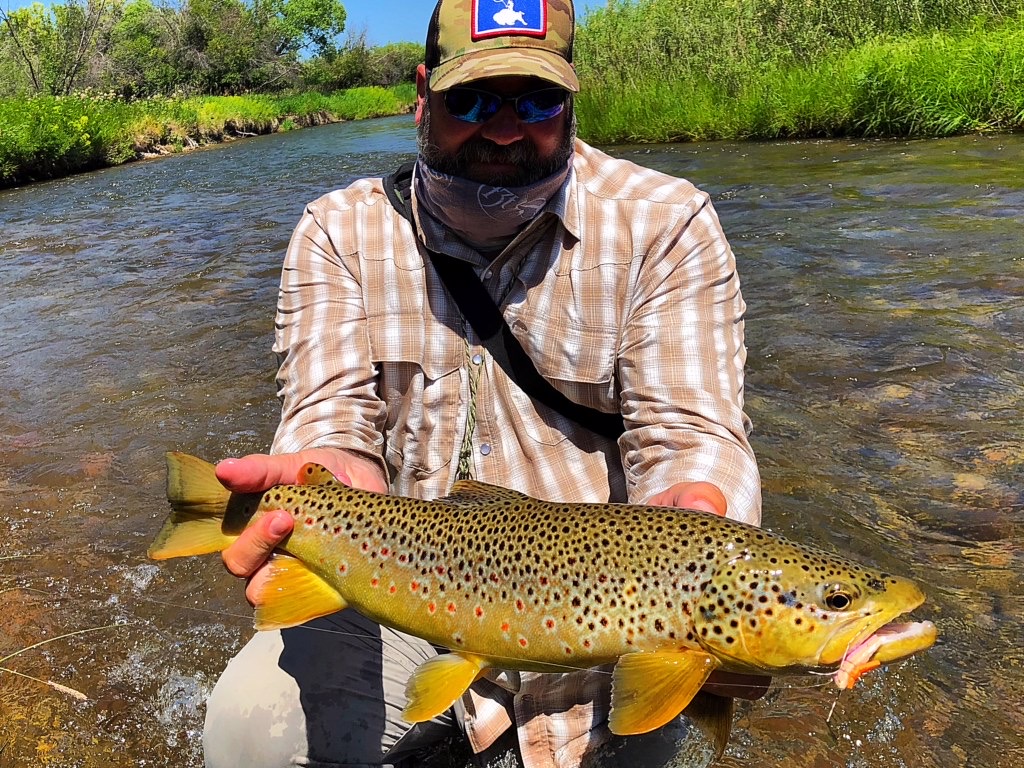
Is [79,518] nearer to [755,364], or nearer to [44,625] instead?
[44,625]

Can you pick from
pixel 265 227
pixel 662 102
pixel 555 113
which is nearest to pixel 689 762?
pixel 555 113

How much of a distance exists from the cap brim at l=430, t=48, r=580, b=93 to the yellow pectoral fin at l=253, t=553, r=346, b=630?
1.34 meters

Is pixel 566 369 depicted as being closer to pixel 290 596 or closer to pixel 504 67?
pixel 504 67

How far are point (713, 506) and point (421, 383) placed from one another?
0.98 meters

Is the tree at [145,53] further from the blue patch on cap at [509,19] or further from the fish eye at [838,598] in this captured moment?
the fish eye at [838,598]

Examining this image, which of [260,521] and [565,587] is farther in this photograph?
[260,521]

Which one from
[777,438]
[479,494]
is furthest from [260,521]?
[777,438]

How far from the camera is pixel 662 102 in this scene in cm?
1593

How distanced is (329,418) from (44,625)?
1.92 metres

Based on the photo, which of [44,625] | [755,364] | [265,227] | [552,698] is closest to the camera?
[552,698]

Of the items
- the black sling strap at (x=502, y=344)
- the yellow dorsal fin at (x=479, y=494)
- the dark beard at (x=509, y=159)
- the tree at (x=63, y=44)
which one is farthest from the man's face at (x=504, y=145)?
the tree at (x=63, y=44)

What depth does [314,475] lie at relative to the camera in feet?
6.93

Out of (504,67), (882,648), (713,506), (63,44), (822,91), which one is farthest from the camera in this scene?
(63,44)

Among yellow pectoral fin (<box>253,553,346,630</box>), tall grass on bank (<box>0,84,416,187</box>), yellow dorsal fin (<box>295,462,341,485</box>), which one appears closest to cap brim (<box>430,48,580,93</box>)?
yellow dorsal fin (<box>295,462,341,485</box>)
